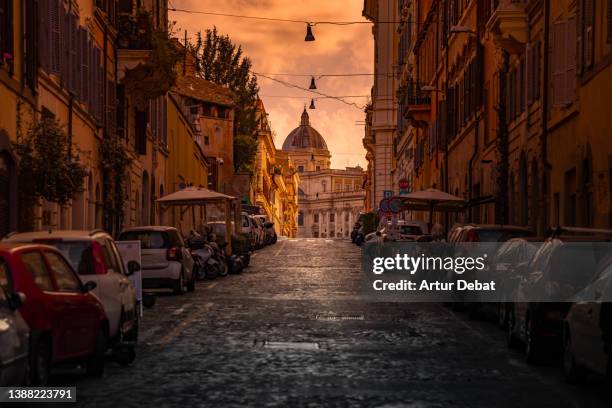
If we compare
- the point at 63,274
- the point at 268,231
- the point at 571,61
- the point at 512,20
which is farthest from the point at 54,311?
the point at 268,231

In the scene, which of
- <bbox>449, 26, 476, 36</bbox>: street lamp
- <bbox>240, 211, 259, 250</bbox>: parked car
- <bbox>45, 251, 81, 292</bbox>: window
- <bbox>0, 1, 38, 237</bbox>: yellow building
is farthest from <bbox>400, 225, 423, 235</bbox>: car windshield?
<bbox>45, 251, 81, 292</bbox>: window

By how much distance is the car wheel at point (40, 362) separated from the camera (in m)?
10.3

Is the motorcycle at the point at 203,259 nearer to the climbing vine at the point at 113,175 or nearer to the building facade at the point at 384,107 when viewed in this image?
the climbing vine at the point at 113,175

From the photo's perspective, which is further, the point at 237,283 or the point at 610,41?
the point at 237,283

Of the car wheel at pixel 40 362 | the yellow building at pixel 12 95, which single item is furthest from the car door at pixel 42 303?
the yellow building at pixel 12 95

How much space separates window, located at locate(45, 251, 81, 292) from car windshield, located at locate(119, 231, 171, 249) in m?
14.8

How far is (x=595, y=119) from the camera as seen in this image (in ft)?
79.7

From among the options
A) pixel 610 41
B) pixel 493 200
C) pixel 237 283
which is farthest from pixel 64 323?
pixel 493 200

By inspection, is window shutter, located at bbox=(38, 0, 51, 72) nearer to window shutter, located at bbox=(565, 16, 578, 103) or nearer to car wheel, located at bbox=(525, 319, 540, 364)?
window shutter, located at bbox=(565, 16, 578, 103)

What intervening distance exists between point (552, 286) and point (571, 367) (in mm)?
1920

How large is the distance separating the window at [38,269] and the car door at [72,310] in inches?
4.0

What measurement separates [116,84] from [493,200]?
1183 cm

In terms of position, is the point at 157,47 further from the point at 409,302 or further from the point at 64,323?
the point at 64,323

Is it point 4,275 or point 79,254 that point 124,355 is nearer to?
point 79,254
